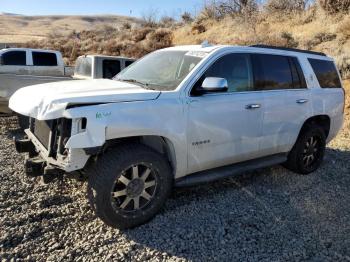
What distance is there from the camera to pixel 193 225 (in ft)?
13.4

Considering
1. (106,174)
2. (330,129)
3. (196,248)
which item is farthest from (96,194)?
(330,129)

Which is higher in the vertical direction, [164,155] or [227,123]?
[227,123]

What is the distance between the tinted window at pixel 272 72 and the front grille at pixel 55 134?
8.03 feet

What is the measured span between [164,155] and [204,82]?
2.96ft

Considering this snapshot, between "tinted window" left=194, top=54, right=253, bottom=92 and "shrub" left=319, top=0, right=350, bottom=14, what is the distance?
44.0ft

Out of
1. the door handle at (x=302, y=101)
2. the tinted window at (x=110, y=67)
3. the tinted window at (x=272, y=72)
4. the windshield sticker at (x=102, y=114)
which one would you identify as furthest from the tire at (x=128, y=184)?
the tinted window at (x=110, y=67)

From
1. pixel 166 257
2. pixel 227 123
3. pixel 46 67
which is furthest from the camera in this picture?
pixel 46 67

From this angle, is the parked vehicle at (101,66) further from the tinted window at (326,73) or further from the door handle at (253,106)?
the door handle at (253,106)

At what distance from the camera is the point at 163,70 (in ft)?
15.4

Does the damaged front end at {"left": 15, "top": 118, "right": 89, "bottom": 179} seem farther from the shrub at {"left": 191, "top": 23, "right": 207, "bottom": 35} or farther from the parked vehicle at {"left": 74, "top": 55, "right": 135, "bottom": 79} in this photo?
the shrub at {"left": 191, "top": 23, "right": 207, "bottom": 35}

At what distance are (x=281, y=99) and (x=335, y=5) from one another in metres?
13.6

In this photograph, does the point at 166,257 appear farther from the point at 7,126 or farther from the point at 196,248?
the point at 7,126

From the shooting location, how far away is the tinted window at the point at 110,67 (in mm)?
10688

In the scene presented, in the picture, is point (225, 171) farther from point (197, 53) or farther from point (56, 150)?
point (56, 150)
